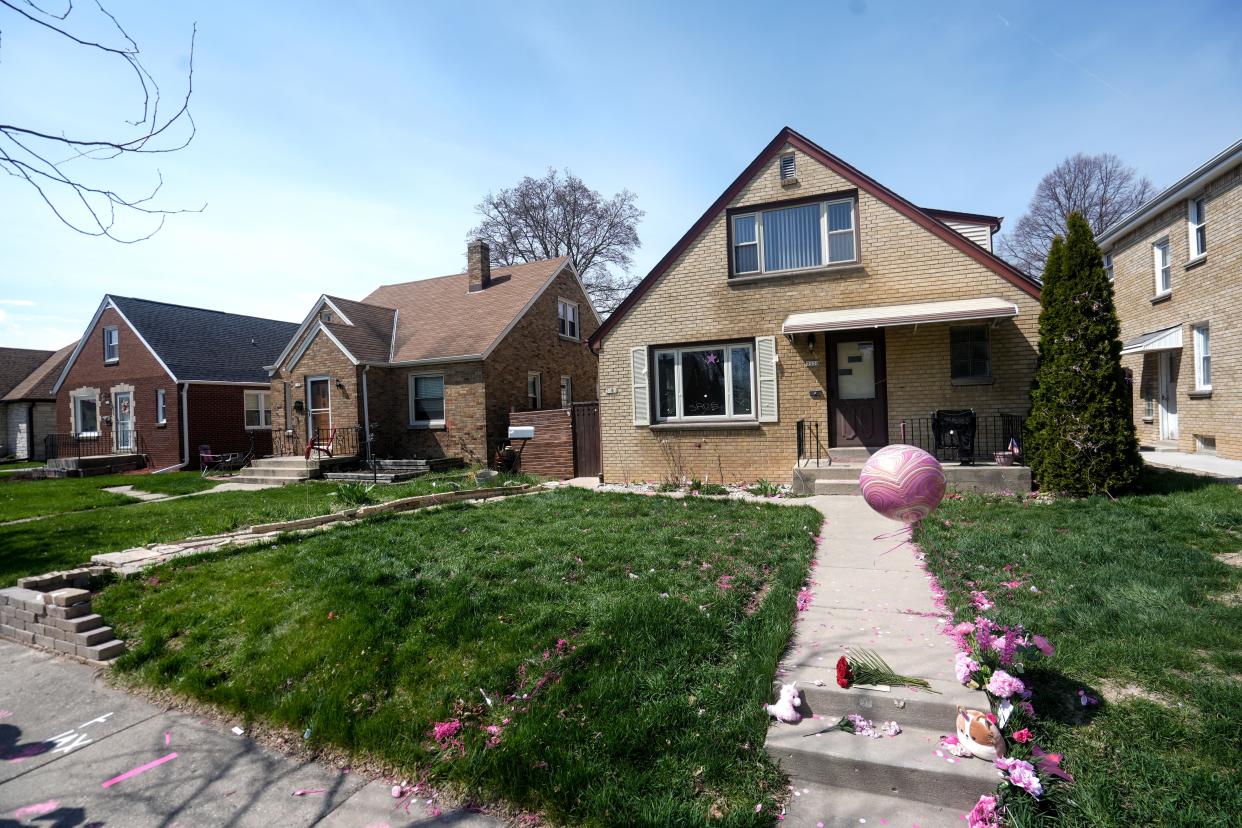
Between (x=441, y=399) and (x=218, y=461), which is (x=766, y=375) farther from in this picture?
(x=218, y=461)

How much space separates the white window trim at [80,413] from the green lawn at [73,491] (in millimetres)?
3954

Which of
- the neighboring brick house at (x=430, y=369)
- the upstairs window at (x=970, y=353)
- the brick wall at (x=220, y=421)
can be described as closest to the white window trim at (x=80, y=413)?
the brick wall at (x=220, y=421)

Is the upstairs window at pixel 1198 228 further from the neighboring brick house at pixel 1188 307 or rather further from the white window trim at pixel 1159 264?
the white window trim at pixel 1159 264

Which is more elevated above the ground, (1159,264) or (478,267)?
(478,267)

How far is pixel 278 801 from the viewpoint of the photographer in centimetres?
322

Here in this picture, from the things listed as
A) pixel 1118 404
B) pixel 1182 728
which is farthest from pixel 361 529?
pixel 1118 404

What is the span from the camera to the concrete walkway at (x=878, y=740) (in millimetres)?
2795

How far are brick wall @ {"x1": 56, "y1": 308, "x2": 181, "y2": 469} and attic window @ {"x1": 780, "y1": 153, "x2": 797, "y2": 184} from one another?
21.4 m

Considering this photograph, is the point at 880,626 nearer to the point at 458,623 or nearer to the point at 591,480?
the point at 458,623

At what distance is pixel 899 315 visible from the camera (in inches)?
415

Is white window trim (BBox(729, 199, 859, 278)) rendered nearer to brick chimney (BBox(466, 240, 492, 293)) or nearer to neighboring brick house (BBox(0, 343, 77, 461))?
brick chimney (BBox(466, 240, 492, 293))

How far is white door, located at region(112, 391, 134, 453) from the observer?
22672 mm

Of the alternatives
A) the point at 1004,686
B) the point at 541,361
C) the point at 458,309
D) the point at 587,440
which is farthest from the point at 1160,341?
the point at 458,309

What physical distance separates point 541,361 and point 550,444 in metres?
4.88
